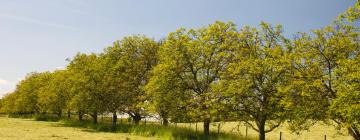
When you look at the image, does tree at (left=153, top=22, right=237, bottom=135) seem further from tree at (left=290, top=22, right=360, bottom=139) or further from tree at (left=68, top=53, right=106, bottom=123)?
tree at (left=68, top=53, right=106, bottom=123)

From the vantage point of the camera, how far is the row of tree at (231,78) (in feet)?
101

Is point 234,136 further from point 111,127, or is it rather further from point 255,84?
point 111,127

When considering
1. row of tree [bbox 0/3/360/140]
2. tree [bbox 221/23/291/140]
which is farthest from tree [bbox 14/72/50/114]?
tree [bbox 221/23/291/140]

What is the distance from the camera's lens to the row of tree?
30828mm

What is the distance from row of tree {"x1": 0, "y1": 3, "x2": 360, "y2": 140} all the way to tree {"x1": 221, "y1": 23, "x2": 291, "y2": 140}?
94 mm

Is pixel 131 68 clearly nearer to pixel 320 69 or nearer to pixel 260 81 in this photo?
pixel 260 81

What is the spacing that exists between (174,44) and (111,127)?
63.5 feet

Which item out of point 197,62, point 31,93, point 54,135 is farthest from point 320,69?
point 31,93

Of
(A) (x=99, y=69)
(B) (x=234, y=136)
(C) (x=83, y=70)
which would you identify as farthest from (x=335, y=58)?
(C) (x=83, y=70)

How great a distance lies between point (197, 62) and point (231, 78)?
6140 millimetres

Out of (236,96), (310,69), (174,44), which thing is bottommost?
(236,96)

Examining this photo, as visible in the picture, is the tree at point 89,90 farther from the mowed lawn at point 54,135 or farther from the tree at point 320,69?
the tree at point 320,69

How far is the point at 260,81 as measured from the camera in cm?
3681

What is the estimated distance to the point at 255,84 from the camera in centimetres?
3681
